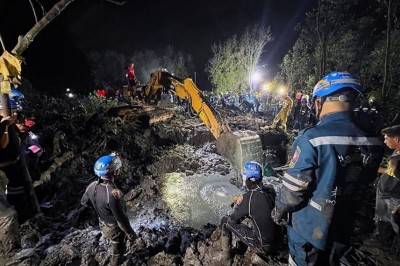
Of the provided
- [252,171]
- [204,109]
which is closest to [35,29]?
[252,171]

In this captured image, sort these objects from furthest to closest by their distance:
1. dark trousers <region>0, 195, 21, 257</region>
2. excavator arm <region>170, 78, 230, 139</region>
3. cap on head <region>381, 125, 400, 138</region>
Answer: excavator arm <region>170, 78, 230, 139</region>, dark trousers <region>0, 195, 21, 257</region>, cap on head <region>381, 125, 400, 138</region>

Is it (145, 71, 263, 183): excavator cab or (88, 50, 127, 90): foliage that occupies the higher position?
(88, 50, 127, 90): foliage

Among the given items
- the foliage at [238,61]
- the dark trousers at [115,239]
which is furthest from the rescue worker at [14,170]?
the foliage at [238,61]

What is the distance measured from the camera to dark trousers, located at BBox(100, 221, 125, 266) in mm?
3799

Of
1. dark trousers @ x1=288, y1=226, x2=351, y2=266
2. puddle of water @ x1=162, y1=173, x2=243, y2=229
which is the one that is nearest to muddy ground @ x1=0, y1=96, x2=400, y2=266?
puddle of water @ x1=162, y1=173, x2=243, y2=229

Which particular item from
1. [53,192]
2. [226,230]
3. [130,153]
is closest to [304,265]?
[226,230]

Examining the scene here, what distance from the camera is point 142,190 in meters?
7.00

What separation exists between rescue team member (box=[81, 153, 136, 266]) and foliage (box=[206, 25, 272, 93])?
32.7 meters

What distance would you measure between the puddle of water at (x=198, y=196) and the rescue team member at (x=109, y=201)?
99.1 inches

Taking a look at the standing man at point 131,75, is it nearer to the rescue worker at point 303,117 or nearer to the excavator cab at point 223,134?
the excavator cab at point 223,134

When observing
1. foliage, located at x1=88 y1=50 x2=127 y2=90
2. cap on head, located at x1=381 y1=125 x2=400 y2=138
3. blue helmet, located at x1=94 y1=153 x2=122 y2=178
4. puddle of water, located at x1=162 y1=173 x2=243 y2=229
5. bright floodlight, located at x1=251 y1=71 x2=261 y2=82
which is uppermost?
foliage, located at x1=88 y1=50 x2=127 y2=90

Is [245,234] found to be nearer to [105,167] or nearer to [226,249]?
[226,249]

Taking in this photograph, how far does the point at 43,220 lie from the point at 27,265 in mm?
1489

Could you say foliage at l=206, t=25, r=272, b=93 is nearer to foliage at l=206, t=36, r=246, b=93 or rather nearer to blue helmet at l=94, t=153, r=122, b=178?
foliage at l=206, t=36, r=246, b=93
